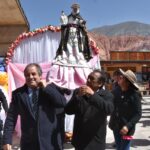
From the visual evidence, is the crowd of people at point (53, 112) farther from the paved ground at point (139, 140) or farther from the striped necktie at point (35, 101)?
the paved ground at point (139, 140)

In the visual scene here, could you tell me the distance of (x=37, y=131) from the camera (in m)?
3.61

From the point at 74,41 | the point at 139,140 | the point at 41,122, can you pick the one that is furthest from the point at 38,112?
the point at 139,140

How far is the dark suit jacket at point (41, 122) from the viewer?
3619 mm

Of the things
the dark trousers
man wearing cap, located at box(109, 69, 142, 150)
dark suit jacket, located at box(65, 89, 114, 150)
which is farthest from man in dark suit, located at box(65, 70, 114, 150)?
the dark trousers

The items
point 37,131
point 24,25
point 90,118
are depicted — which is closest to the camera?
point 37,131

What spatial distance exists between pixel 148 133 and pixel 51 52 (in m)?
3.35

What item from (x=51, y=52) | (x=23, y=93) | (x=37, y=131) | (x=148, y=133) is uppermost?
(x=51, y=52)

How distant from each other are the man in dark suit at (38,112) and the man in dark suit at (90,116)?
17 centimetres

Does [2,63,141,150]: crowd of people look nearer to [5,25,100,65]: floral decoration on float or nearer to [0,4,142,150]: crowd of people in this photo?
[0,4,142,150]: crowd of people

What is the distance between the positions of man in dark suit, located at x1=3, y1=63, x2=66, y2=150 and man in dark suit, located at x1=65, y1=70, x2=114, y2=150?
171 millimetres

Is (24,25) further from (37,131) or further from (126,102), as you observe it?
(37,131)

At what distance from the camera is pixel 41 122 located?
3.62 metres

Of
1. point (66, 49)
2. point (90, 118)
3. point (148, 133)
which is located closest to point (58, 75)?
point (66, 49)

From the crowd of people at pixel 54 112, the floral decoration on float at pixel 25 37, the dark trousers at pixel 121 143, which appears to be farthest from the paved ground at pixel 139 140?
the crowd of people at pixel 54 112
